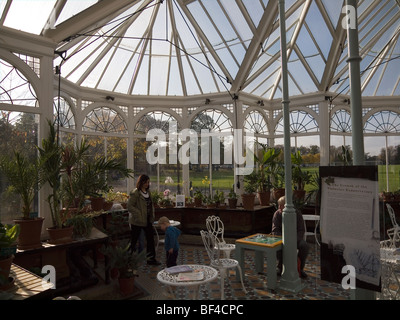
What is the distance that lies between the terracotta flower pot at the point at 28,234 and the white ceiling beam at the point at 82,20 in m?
3.33

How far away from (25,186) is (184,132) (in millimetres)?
5910

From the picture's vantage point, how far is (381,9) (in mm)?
8352

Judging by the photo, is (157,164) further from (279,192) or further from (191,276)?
(191,276)

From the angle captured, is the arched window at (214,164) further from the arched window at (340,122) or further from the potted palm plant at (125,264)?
the potted palm plant at (125,264)

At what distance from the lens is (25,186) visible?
4312 mm

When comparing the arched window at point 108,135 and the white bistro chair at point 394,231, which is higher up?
the arched window at point 108,135

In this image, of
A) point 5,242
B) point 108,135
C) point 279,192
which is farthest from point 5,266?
point 279,192

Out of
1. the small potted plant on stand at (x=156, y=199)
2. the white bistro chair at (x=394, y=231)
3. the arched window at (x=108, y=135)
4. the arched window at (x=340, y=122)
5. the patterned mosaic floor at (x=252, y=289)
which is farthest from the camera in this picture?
the arched window at (x=340, y=122)

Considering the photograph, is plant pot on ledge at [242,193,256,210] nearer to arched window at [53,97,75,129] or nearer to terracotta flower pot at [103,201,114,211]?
terracotta flower pot at [103,201,114,211]

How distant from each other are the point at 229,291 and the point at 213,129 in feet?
19.2

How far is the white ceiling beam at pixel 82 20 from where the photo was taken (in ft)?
17.9

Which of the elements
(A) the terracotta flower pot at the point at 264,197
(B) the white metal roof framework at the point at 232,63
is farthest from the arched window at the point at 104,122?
(A) the terracotta flower pot at the point at 264,197
